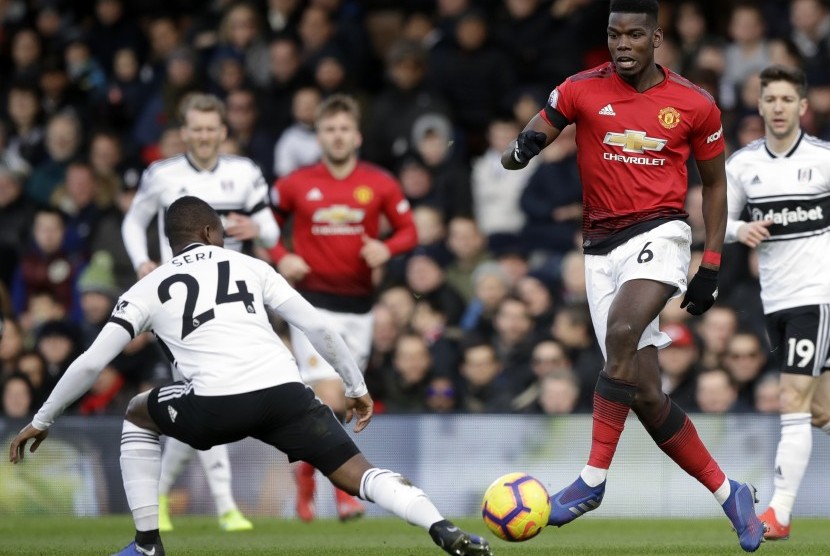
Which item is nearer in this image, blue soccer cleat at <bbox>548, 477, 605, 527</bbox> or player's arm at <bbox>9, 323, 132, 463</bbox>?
player's arm at <bbox>9, 323, 132, 463</bbox>

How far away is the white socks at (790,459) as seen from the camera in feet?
30.3

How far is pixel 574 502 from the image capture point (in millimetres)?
7758

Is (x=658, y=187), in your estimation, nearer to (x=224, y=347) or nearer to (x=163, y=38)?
(x=224, y=347)

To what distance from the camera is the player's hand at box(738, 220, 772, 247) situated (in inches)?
365

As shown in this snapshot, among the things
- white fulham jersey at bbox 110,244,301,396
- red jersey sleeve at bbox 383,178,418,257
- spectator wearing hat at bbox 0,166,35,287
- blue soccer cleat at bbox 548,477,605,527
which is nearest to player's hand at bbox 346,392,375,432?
white fulham jersey at bbox 110,244,301,396

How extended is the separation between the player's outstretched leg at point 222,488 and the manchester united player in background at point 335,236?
731 mm

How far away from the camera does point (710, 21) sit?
620 inches

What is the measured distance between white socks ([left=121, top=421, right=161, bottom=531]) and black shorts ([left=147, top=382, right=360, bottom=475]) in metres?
0.38

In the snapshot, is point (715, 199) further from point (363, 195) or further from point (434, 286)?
point (434, 286)

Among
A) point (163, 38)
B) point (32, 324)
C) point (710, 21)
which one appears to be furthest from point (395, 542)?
point (163, 38)

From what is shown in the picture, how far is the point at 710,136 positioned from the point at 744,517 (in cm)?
200

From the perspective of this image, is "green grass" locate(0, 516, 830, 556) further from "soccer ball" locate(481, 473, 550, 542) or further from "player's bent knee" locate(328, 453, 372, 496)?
"player's bent knee" locate(328, 453, 372, 496)

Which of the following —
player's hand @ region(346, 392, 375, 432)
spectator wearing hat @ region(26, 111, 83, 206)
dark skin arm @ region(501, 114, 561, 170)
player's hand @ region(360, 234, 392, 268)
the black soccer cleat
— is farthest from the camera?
spectator wearing hat @ region(26, 111, 83, 206)

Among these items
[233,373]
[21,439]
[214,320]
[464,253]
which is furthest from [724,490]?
[464,253]
